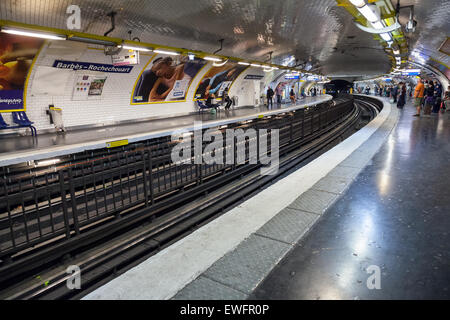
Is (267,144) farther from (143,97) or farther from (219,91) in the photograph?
(219,91)

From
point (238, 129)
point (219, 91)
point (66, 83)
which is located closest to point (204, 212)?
point (238, 129)

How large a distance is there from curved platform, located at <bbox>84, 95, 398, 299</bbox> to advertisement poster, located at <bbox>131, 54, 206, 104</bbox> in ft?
33.5

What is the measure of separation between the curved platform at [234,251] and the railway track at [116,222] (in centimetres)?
143

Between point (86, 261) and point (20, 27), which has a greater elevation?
point (20, 27)

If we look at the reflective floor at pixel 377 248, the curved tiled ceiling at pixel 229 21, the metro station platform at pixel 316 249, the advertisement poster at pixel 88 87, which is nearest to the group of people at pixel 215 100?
the curved tiled ceiling at pixel 229 21

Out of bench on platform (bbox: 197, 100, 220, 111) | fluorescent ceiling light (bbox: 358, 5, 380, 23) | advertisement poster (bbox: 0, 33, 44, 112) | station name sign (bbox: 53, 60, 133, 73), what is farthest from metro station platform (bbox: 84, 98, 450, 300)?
bench on platform (bbox: 197, 100, 220, 111)

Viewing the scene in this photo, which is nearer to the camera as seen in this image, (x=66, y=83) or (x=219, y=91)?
(x=66, y=83)

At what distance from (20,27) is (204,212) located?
5.43m

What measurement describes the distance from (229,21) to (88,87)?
5524 millimetres

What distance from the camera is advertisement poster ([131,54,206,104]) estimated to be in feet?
41.3

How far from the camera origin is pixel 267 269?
219 cm

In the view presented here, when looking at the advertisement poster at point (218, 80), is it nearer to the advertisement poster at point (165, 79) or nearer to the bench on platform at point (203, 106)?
the bench on platform at point (203, 106)

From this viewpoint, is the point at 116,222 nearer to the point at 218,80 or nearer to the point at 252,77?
the point at 218,80
